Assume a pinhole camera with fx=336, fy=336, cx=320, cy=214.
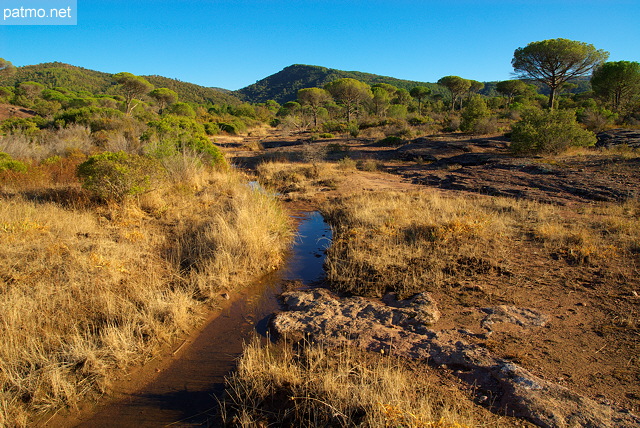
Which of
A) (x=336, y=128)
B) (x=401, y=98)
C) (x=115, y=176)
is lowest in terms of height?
(x=115, y=176)

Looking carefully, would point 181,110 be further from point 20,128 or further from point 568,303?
point 568,303

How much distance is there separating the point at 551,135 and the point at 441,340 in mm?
14450

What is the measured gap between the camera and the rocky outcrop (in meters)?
2.48

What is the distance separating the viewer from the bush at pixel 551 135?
14.1 m

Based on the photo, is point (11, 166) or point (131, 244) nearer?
point (131, 244)

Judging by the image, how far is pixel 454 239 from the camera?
237 inches

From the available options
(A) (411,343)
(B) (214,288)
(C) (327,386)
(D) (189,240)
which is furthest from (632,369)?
(D) (189,240)

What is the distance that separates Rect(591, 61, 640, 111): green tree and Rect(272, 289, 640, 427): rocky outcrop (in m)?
31.5

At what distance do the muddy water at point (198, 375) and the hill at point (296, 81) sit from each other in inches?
3568

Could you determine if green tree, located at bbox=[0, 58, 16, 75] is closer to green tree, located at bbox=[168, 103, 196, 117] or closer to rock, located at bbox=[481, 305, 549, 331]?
green tree, located at bbox=[168, 103, 196, 117]

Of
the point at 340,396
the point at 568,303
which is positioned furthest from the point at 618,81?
the point at 340,396

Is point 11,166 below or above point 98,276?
above

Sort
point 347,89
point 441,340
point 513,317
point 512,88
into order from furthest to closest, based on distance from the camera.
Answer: point 512,88 → point 347,89 → point 513,317 → point 441,340

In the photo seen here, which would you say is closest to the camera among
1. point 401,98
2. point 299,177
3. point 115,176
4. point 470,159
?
point 115,176
